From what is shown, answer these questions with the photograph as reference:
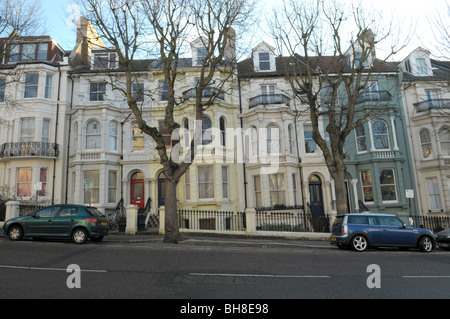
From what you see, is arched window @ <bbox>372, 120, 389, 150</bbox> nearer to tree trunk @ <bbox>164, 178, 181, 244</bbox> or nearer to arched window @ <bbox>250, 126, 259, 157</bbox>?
arched window @ <bbox>250, 126, 259, 157</bbox>

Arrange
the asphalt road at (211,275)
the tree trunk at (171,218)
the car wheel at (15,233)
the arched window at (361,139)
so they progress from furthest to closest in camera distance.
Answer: the arched window at (361,139) < the tree trunk at (171,218) < the car wheel at (15,233) < the asphalt road at (211,275)

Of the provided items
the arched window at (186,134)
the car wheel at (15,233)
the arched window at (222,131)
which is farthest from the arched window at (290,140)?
the car wheel at (15,233)

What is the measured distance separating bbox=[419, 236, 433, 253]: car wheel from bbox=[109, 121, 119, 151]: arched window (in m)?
18.8

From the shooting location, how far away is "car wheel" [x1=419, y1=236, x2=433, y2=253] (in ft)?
39.1

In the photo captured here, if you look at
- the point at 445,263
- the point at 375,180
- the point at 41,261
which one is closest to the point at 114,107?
the point at 41,261

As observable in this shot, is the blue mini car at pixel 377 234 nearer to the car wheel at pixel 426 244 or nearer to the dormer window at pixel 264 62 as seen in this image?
the car wheel at pixel 426 244

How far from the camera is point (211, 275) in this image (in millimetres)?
6938

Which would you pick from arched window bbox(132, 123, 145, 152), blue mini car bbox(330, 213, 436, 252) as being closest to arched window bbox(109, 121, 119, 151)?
arched window bbox(132, 123, 145, 152)

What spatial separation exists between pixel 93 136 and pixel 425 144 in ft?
77.6

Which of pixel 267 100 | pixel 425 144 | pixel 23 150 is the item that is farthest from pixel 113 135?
pixel 425 144

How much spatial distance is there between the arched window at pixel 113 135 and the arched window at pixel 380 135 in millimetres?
18420

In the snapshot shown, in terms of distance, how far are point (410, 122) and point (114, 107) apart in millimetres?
21414

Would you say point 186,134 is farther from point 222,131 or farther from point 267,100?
point 267,100

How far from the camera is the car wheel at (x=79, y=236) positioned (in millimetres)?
12023
